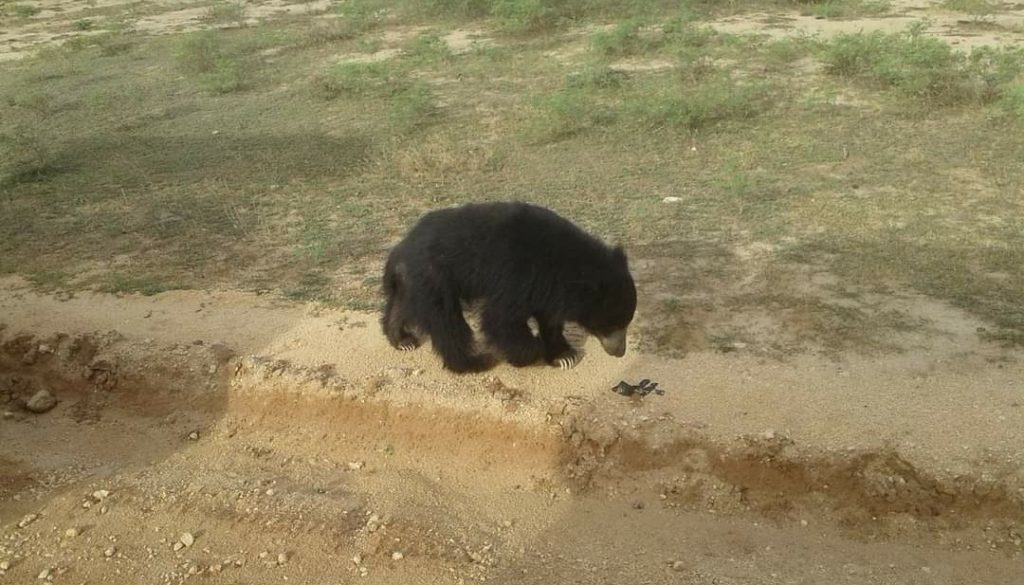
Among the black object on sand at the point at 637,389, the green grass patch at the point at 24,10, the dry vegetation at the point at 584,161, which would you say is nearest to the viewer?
the black object on sand at the point at 637,389

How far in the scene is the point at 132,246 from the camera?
654 cm

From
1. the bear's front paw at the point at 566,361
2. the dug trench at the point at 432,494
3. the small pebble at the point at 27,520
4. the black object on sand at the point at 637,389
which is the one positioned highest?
the bear's front paw at the point at 566,361

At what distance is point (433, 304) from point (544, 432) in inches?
32.8

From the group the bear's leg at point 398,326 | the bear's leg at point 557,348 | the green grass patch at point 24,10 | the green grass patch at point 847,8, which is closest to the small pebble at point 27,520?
the bear's leg at point 398,326

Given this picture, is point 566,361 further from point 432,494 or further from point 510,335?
point 432,494

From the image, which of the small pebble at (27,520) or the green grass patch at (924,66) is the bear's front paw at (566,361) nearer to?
the small pebble at (27,520)

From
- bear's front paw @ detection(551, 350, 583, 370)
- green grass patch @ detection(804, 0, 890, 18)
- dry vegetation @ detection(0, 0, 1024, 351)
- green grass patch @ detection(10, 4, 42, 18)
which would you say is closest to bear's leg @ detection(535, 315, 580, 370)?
bear's front paw @ detection(551, 350, 583, 370)

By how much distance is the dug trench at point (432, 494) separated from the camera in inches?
138

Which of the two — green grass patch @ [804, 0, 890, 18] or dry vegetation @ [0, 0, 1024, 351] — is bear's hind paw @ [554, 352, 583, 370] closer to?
dry vegetation @ [0, 0, 1024, 351]

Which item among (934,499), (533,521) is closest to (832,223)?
(934,499)

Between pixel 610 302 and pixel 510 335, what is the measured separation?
0.53 m

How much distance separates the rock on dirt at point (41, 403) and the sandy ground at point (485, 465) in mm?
30

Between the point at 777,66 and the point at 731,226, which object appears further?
the point at 777,66

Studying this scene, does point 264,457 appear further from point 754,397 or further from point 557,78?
point 557,78
